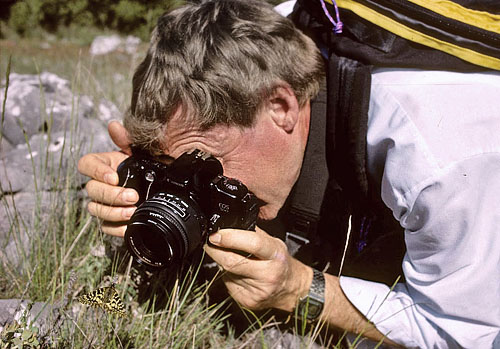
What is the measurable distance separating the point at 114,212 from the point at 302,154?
2.50 ft

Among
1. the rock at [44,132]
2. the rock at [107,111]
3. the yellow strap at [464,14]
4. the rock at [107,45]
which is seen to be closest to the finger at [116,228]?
the rock at [44,132]

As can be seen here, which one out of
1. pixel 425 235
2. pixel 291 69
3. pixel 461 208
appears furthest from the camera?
pixel 291 69

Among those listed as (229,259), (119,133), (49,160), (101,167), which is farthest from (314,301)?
(49,160)

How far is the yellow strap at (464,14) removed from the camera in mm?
1475

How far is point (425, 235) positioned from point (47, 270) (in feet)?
4.41

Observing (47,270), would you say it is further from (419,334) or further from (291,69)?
(419,334)

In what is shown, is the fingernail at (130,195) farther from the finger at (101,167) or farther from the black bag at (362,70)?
the black bag at (362,70)

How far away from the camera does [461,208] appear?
1.42 metres

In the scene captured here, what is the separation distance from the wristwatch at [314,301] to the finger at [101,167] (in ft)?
2.65

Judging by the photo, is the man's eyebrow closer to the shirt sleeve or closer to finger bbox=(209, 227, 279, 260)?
finger bbox=(209, 227, 279, 260)

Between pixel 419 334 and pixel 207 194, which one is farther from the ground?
pixel 207 194

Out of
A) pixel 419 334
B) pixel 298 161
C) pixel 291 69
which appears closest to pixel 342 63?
pixel 291 69

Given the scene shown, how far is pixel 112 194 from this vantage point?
1752 millimetres

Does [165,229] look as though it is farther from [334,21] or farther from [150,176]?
[334,21]
